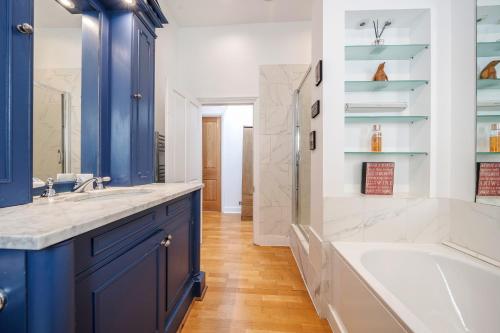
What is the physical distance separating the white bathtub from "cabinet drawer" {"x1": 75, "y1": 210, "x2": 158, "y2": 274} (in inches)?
44.2

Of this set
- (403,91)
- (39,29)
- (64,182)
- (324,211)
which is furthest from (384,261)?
(39,29)

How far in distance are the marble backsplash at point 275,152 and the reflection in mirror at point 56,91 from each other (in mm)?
2028

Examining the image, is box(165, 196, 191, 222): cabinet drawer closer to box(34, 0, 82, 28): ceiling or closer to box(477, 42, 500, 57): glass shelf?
box(34, 0, 82, 28): ceiling

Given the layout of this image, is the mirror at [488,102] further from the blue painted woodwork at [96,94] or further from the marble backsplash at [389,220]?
the blue painted woodwork at [96,94]

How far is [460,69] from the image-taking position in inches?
58.6

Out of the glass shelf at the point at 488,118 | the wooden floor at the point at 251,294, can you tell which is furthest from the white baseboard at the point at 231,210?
the glass shelf at the point at 488,118

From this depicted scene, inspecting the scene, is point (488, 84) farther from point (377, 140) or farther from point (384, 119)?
point (377, 140)

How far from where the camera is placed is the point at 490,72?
1370 millimetres

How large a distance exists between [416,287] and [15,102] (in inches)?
89.4

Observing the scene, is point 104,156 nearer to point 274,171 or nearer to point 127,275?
point 127,275

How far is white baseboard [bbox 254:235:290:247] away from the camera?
297 centimetres

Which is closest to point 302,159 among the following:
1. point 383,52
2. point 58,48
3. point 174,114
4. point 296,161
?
point 296,161

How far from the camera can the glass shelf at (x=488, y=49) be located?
1356mm

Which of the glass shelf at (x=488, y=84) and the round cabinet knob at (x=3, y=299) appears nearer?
the round cabinet knob at (x=3, y=299)
